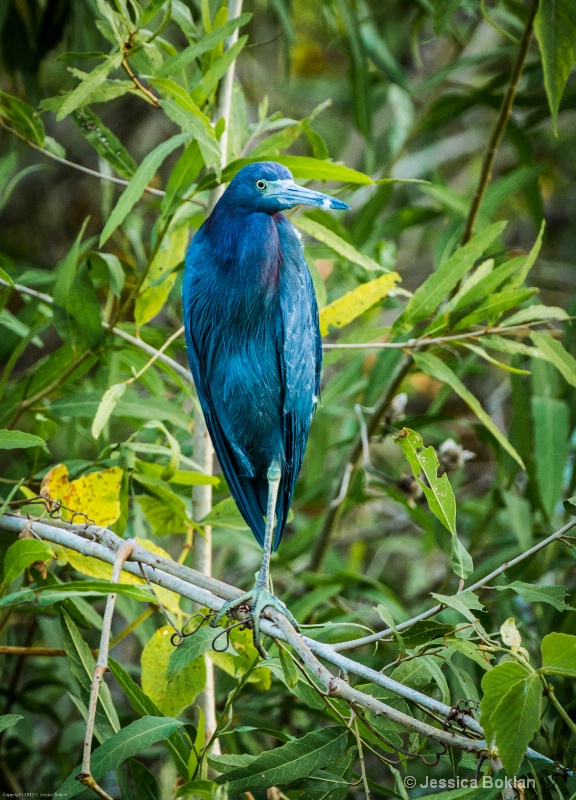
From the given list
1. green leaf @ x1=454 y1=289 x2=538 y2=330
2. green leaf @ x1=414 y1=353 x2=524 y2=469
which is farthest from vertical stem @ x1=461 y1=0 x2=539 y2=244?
green leaf @ x1=414 y1=353 x2=524 y2=469

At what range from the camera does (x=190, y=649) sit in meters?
1.75

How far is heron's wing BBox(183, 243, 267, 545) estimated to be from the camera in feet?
7.68

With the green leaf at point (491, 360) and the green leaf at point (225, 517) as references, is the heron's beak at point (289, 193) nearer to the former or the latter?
the green leaf at point (491, 360)

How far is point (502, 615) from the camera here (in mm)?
2760

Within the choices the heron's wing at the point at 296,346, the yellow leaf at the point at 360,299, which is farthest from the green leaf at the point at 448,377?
the heron's wing at the point at 296,346

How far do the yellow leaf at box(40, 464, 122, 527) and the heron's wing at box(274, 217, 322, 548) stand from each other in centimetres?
55

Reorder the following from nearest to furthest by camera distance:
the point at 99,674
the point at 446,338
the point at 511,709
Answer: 1. the point at 511,709
2. the point at 99,674
3. the point at 446,338

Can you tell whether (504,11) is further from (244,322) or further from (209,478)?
(209,478)


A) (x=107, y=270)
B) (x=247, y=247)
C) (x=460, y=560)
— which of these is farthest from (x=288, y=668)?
(x=107, y=270)

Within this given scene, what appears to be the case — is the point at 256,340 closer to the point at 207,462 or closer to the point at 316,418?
the point at 207,462

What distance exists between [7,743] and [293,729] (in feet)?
3.29

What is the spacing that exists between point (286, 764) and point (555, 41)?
185 centimetres

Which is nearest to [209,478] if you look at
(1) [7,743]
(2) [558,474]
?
(2) [558,474]

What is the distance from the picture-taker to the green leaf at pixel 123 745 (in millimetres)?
1550
